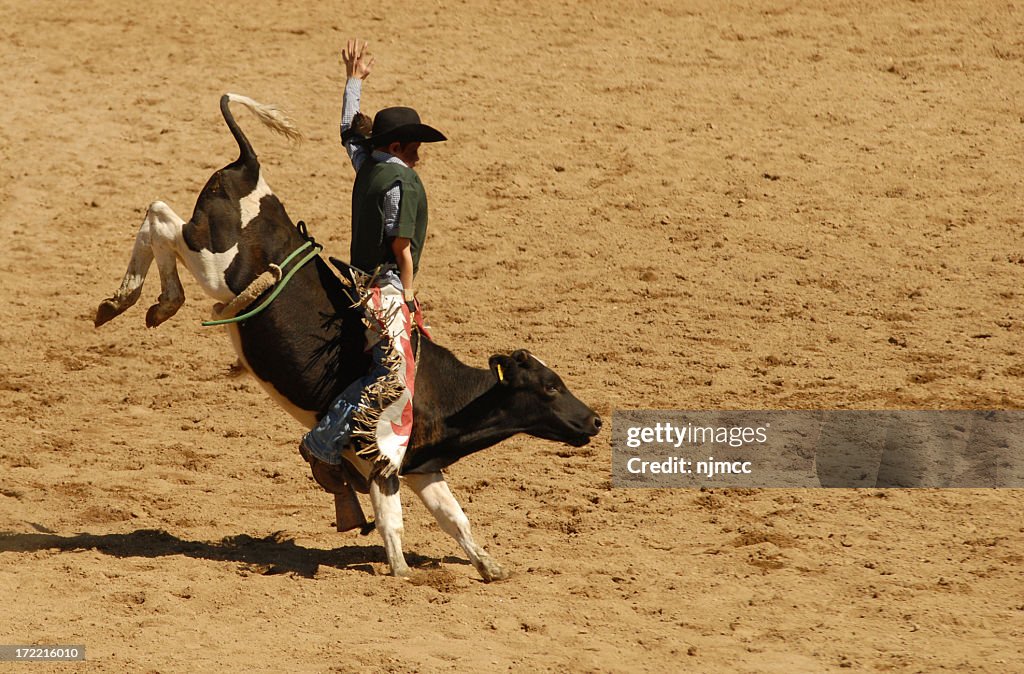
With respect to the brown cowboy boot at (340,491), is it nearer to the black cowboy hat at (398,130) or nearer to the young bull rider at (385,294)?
the young bull rider at (385,294)

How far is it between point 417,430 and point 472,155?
584 cm

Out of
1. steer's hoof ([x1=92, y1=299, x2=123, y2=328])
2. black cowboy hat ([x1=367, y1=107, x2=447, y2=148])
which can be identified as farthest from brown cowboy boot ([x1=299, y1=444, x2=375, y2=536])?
black cowboy hat ([x1=367, y1=107, x2=447, y2=148])

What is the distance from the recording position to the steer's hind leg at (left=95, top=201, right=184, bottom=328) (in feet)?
22.5

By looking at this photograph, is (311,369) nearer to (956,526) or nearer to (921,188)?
(956,526)

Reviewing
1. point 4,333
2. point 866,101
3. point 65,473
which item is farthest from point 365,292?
point 866,101

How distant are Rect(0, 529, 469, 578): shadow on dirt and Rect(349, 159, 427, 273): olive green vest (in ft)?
4.68

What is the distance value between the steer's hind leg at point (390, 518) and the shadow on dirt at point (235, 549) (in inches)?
6.0

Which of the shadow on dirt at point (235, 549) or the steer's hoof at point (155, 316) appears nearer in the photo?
the shadow on dirt at point (235, 549)

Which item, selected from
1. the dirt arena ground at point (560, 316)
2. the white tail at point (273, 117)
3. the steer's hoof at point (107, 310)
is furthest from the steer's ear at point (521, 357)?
the steer's hoof at point (107, 310)

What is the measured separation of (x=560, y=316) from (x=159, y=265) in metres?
3.88

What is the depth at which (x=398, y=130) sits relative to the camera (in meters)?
6.52

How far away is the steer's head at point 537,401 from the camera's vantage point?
6.84m

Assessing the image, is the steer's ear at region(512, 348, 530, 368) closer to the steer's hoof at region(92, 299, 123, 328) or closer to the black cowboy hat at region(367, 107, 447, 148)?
the black cowboy hat at region(367, 107, 447, 148)

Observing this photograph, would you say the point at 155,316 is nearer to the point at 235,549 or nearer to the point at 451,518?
the point at 235,549
